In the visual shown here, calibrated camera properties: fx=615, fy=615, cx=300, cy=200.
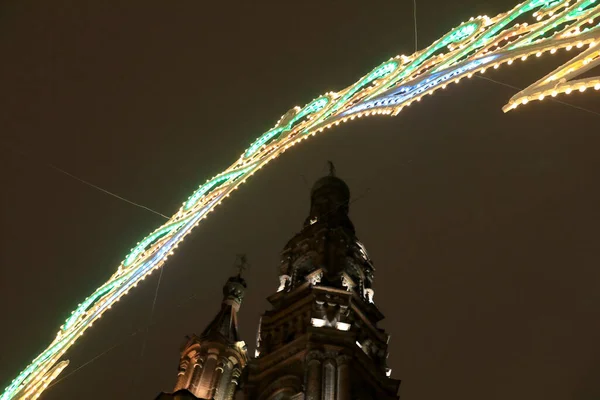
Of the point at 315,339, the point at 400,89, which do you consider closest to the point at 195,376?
the point at 315,339

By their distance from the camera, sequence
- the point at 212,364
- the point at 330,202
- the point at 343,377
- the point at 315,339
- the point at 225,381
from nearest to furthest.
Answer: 1. the point at 343,377
2. the point at 315,339
3. the point at 225,381
4. the point at 212,364
5. the point at 330,202

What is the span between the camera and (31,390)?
33.1ft

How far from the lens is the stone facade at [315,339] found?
2425 centimetres

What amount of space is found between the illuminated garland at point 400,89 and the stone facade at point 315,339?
45.8 ft

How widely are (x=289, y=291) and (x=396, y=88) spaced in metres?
23.0

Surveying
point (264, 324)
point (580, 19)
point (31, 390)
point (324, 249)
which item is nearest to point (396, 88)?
point (580, 19)

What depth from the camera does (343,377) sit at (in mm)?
23359

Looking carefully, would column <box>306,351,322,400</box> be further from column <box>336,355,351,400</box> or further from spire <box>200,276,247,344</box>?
spire <box>200,276,247,344</box>

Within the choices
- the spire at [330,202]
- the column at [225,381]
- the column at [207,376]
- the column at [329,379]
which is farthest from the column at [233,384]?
the spire at [330,202]

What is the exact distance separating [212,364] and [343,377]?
10997mm

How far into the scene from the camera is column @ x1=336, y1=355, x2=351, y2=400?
74.4ft

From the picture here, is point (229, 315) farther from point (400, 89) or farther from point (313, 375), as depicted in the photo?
point (400, 89)

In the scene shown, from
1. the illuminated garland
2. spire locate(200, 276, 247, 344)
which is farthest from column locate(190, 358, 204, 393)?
the illuminated garland

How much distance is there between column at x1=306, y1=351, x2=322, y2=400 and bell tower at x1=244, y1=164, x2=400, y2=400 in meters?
0.04
